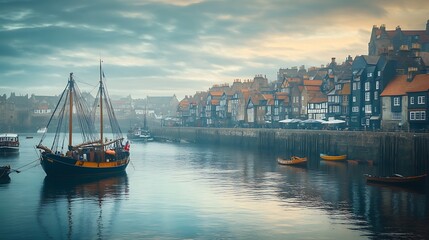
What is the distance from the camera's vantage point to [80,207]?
4606cm

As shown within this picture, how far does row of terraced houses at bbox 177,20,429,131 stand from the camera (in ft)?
273

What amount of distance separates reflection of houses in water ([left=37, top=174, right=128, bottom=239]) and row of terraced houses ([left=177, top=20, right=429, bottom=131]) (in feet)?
160

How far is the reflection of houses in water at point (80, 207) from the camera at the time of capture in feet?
123

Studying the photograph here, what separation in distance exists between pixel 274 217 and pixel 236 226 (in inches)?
177

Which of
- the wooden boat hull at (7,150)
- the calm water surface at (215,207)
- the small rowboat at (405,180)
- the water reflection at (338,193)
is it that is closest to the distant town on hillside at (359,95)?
the water reflection at (338,193)

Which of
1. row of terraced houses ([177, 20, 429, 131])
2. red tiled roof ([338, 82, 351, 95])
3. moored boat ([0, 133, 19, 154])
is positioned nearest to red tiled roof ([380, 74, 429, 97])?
row of terraced houses ([177, 20, 429, 131])

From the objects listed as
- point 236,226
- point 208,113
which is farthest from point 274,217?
point 208,113

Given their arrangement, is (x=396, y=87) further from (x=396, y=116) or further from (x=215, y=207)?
(x=215, y=207)

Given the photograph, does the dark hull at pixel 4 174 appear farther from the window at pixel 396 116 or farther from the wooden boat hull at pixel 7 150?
the window at pixel 396 116

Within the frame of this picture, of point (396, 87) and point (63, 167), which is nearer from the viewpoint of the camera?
point (63, 167)

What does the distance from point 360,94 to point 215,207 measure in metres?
61.1

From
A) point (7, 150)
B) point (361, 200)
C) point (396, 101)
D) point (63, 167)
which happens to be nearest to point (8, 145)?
point (7, 150)

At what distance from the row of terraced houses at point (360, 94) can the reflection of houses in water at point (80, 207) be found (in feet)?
160

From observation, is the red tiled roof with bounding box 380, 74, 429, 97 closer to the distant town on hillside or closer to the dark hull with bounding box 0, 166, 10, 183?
the distant town on hillside
